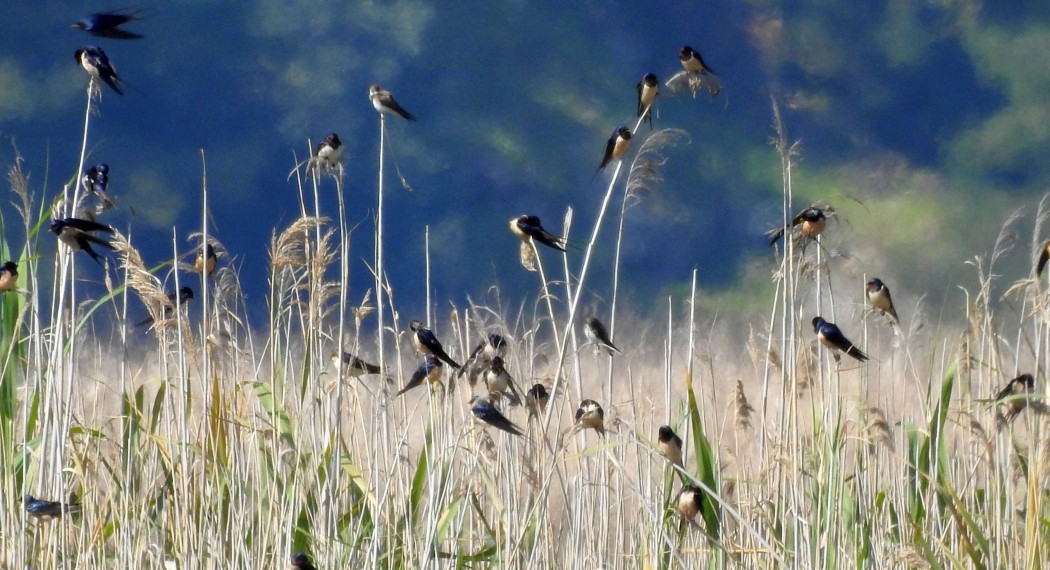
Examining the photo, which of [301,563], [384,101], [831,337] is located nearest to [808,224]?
[831,337]

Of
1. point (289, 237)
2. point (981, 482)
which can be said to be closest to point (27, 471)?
point (289, 237)

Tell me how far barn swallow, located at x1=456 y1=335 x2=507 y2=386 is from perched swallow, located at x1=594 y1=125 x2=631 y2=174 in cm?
102

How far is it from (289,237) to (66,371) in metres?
1.34

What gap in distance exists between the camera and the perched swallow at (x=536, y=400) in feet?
10.7

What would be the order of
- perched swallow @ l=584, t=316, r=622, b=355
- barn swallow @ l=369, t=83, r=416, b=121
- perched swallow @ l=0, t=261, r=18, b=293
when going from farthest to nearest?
1. barn swallow @ l=369, t=83, r=416, b=121
2. perched swallow @ l=584, t=316, r=622, b=355
3. perched swallow @ l=0, t=261, r=18, b=293

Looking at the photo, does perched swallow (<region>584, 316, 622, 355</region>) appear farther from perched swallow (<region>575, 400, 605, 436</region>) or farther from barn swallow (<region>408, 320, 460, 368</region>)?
barn swallow (<region>408, 320, 460, 368</region>)

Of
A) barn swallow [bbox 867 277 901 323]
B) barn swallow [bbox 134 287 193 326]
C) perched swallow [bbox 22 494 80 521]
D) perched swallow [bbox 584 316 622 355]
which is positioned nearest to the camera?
barn swallow [bbox 134 287 193 326]

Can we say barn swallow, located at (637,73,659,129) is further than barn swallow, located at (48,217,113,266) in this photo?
Yes

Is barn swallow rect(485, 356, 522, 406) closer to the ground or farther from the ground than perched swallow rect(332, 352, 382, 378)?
closer to the ground

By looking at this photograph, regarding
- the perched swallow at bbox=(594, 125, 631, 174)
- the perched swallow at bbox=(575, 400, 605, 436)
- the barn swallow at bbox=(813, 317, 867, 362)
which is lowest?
the perched swallow at bbox=(575, 400, 605, 436)

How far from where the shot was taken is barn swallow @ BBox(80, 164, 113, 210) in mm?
3656

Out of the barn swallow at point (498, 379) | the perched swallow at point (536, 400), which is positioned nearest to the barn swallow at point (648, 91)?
the perched swallow at point (536, 400)

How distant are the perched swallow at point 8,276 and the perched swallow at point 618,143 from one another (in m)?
2.01

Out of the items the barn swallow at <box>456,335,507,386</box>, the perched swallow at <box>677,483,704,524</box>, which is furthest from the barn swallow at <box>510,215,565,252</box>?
the perched swallow at <box>677,483,704,524</box>
